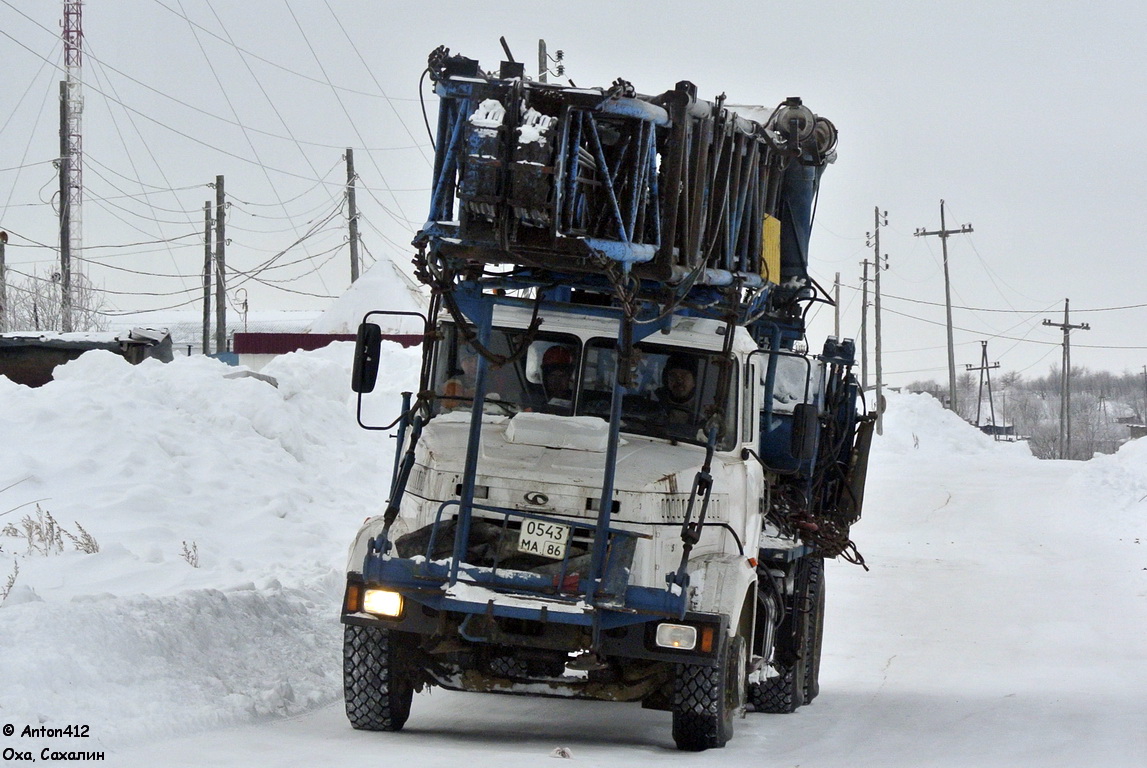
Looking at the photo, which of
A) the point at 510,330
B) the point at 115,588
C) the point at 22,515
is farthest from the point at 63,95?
the point at 510,330

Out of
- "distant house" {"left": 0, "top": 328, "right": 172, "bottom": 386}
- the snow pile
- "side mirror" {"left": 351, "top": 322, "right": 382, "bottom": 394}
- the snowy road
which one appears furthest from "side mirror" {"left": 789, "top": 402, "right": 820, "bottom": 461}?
"distant house" {"left": 0, "top": 328, "right": 172, "bottom": 386}

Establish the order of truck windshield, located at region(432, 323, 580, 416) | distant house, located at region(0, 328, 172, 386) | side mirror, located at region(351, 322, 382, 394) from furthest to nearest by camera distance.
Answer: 1. distant house, located at region(0, 328, 172, 386)
2. truck windshield, located at region(432, 323, 580, 416)
3. side mirror, located at region(351, 322, 382, 394)

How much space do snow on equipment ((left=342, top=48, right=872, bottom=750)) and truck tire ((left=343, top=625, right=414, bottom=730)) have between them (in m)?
0.01

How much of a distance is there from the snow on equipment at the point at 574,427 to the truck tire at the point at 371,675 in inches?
0.5

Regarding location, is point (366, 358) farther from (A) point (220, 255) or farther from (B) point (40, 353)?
(A) point (220, 255)

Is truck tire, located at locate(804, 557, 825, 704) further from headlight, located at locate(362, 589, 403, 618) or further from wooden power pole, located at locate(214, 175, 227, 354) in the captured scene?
wooden power pole, located at locate(214, 175, 227, 354)

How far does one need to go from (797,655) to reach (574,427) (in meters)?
4.16

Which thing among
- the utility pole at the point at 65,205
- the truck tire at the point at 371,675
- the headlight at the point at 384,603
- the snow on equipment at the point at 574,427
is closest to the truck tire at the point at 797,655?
the snow on equipment at the point at 574,427

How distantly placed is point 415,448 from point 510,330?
3.24 ft

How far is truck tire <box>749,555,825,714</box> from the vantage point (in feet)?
39.8

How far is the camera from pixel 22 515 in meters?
14.4

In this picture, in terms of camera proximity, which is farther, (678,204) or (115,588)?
(115,588)

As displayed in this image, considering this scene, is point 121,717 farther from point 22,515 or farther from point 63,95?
point 63,95

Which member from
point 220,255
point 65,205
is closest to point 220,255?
point 220,255
